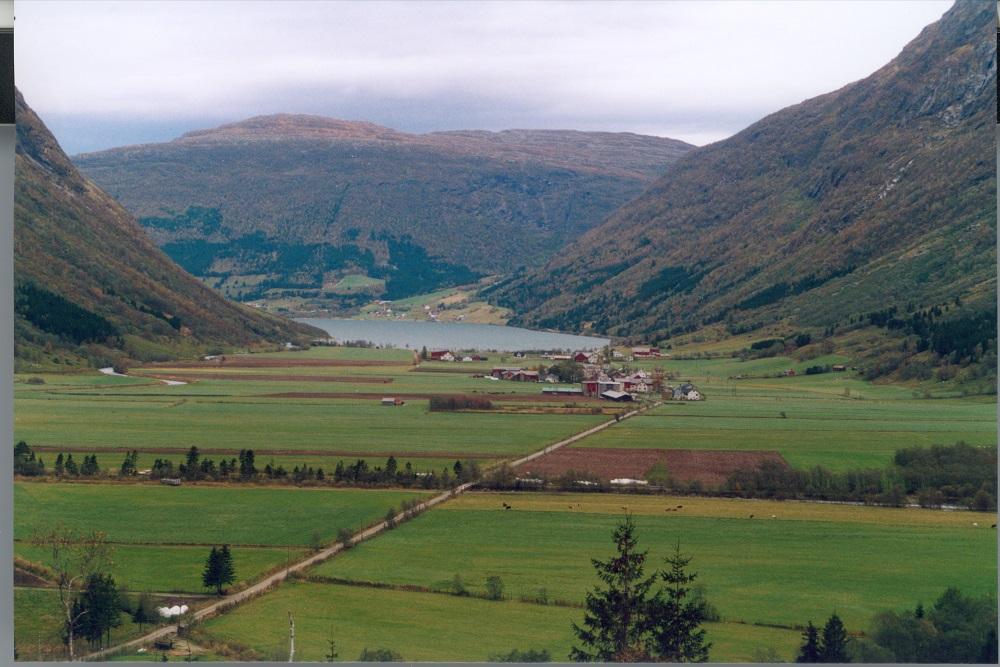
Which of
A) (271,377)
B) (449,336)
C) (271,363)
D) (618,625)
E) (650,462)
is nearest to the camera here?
(618,625)

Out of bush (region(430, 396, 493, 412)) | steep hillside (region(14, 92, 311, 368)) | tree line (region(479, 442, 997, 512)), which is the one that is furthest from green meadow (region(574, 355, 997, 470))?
steep hillside (region(14, 92, 311, 368))

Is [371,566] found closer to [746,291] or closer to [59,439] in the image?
[59,439]

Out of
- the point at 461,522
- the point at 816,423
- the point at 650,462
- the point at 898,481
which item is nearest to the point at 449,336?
the point at 816,423

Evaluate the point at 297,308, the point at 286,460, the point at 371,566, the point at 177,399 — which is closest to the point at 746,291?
the point at 297,308

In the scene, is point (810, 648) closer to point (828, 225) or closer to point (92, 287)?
point (92, 287)

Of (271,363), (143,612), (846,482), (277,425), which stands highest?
(271,363)

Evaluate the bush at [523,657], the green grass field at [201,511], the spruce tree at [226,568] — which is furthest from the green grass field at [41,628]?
the bush at [523,657]

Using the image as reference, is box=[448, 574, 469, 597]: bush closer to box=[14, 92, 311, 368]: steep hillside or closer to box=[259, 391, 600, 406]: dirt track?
box=[259, 391, 600, 406]: dirt track
